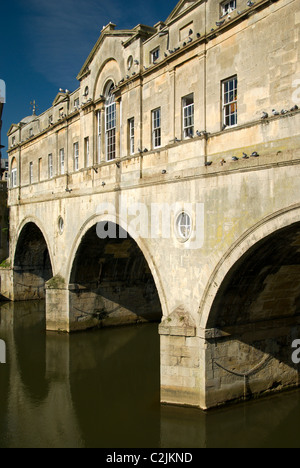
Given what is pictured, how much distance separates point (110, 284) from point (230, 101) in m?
11.4

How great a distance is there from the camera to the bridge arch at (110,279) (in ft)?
61.8

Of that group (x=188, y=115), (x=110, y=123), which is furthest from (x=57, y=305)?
(x=188, y=115)

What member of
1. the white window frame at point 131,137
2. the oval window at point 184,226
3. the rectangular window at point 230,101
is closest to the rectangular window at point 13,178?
the white window frame at point 131,137

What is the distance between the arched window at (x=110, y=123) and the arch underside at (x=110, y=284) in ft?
10.1

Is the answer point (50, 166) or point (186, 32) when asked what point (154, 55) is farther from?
point (50, 166)

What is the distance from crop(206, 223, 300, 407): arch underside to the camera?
35.3ft

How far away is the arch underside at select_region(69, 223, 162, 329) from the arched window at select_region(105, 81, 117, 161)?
10.1ft

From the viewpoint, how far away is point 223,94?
36.0 ft

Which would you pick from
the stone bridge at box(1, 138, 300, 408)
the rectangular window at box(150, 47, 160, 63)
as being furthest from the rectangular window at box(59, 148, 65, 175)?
the rectangular window at box(150, 47, 160, 63)

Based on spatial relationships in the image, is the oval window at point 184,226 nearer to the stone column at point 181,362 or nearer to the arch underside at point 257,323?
the arch underside at point 257,323

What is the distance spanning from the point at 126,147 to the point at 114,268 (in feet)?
21.6

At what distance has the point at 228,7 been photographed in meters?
10.8

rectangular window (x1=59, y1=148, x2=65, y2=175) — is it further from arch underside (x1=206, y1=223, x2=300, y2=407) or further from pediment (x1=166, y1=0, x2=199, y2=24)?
arch underside (x1=206, y1=223, x2=300, y2=407)

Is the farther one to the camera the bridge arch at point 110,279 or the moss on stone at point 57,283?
the moss on stone at point 57,283
